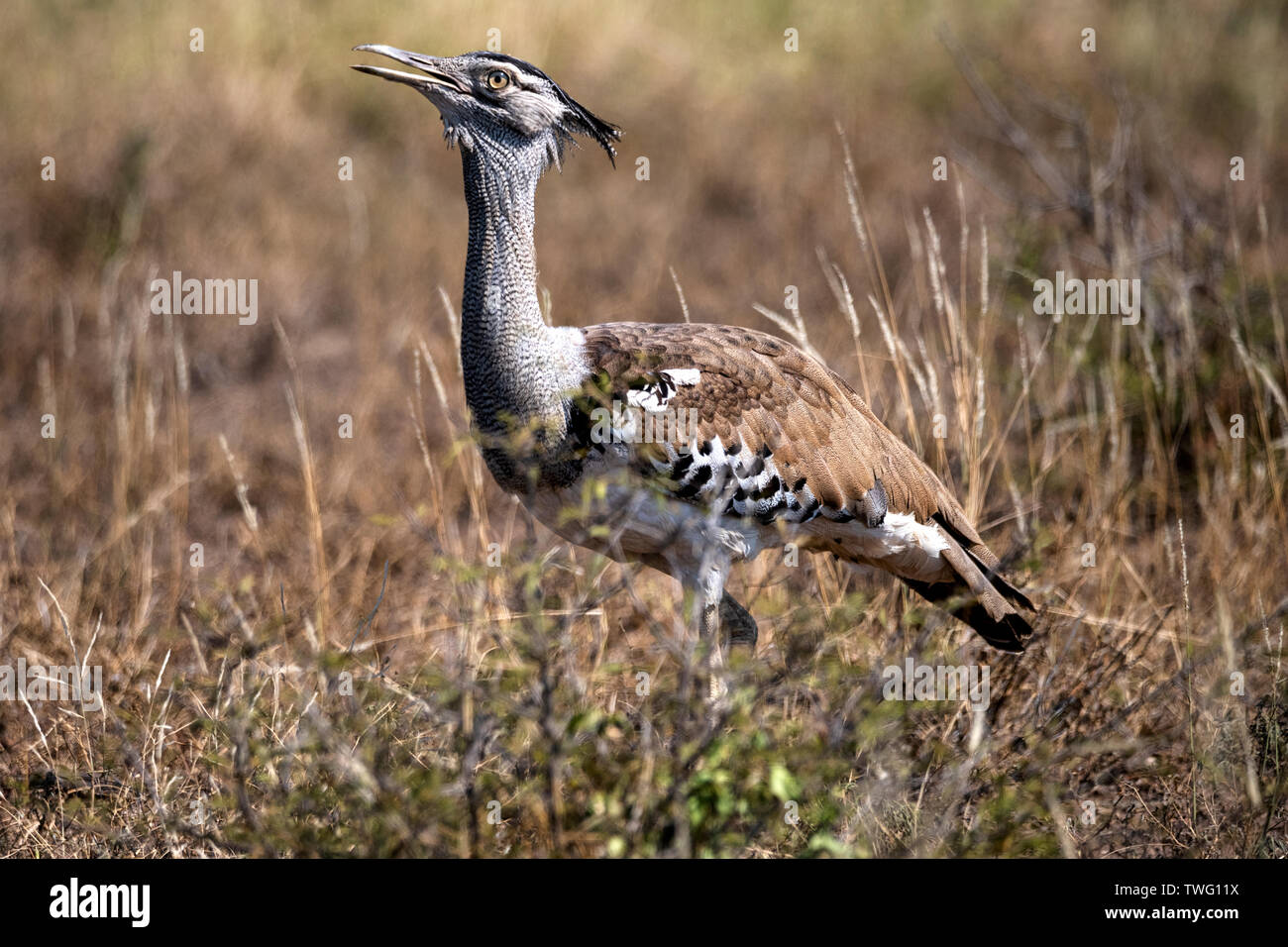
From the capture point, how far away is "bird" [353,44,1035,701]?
2.96 meters

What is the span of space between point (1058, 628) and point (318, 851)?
6.61 feet

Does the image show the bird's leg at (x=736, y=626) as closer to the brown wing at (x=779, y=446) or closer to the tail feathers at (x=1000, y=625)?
the brown wing at (x=779, y=446)

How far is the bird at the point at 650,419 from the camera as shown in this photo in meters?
2.96

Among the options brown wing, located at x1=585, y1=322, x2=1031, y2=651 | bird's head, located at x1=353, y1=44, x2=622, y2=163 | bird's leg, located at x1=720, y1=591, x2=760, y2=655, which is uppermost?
bird's head, located at x1=353, y1=44, x2=622, y2=163

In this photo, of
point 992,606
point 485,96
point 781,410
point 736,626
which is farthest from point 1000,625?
point 485,96

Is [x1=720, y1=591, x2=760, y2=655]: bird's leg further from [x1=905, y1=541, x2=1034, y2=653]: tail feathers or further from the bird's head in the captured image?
the bird's head

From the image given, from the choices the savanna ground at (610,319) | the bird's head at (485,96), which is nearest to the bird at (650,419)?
the bird's head at (485,96)

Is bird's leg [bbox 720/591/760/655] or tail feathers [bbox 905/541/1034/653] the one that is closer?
tail feathers [bbox 905/541/1034/653]

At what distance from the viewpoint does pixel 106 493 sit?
4684mm

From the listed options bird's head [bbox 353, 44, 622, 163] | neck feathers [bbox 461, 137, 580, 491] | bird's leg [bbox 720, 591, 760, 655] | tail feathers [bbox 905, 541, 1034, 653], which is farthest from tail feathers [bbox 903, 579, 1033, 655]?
bird's head [bbox 353, 44, 622, 163]

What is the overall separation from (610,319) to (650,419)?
2846 mm

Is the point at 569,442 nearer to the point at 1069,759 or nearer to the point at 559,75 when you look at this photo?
the point at 1069,759

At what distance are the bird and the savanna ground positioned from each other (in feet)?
0.61

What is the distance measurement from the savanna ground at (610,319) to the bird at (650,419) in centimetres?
19
